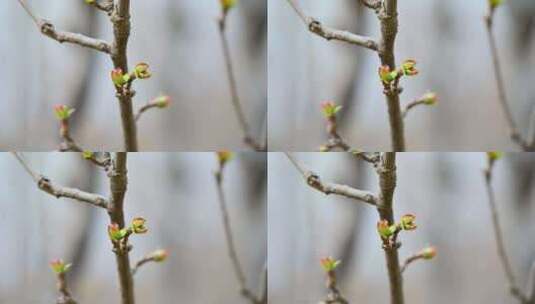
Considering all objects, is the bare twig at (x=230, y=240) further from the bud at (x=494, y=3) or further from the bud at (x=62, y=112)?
the bud at (x=494, y=3)

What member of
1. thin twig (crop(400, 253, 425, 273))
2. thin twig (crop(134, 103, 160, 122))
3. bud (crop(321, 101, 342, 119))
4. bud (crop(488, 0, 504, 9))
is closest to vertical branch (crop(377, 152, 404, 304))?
thin twig (crop(400, 253, 425, 273))

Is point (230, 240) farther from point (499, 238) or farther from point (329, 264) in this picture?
point (499, 238)

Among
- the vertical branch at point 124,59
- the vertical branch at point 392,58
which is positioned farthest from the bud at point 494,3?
the vertical branch at point 124,59

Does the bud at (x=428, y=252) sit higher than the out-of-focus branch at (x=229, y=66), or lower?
lower

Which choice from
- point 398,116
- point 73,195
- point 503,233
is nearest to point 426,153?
point 398,116

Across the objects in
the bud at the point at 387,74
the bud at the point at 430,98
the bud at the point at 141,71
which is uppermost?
the bud at the point at 141,71

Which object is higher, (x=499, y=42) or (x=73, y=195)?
(x=499, y=42)

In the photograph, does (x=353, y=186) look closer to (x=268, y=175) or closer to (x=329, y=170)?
(x=329, y=170)
